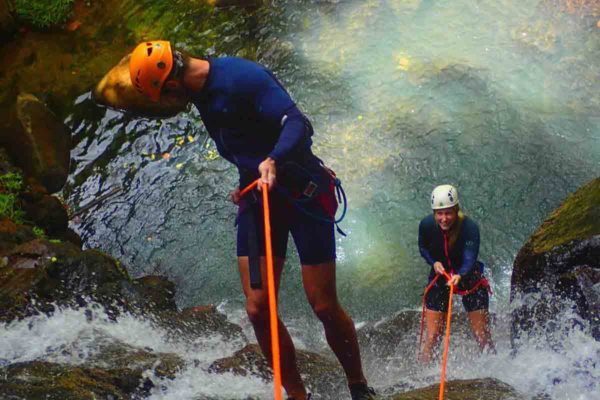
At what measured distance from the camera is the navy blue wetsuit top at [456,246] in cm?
551

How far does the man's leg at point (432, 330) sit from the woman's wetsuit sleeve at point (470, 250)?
526 millimetres

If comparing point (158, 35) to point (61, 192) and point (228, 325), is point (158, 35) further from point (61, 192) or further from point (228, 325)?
point (228, 325)

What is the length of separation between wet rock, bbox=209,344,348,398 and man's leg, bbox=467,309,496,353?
1150 mm

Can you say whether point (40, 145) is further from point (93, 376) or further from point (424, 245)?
point (424, 245)

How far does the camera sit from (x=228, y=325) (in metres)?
6.57

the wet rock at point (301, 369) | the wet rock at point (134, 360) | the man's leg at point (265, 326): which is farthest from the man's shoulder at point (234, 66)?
the wet rock at point (301, 369)

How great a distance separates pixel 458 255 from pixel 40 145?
16.9 ft

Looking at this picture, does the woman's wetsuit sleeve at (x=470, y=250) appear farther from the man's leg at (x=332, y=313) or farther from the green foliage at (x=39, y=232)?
the green foliage at (x=39, y=232)

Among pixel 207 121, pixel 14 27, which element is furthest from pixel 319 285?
pixel 14 27

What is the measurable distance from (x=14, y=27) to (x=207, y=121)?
7059mm

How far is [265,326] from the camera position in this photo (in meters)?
4.01

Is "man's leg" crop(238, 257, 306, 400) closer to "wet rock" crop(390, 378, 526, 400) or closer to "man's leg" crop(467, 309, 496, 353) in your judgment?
"wet rock" crop(390, 378, 526, 400)

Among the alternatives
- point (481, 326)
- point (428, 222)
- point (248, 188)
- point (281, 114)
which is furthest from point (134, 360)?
point (481, 326)

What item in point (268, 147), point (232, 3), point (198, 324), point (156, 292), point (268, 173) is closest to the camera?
point (268, 173)
